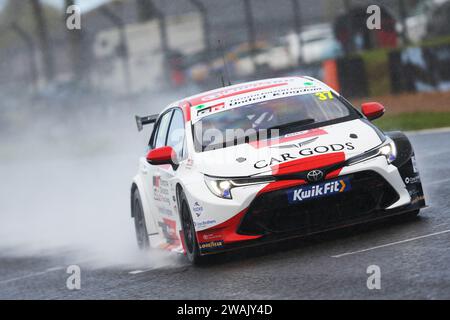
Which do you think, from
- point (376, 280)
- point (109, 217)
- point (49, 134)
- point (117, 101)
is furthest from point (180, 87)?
point (376, 280)

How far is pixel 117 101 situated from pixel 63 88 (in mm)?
5546

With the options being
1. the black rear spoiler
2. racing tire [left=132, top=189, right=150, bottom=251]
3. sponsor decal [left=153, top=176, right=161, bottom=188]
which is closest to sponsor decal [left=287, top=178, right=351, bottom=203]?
sponsor decal [left=153, top=176, right=161, bottom=188]

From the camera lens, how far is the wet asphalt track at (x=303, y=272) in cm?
718

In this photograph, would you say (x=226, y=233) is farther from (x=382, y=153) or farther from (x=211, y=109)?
(x=211, y=109)

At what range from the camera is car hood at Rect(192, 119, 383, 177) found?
8680mm

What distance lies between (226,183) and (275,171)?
40 centimetres

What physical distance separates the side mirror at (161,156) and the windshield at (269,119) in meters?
0.25

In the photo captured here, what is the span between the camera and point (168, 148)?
9.67 m

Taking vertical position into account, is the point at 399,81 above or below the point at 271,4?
below

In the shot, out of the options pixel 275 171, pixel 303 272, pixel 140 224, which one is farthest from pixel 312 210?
pixel 140 224

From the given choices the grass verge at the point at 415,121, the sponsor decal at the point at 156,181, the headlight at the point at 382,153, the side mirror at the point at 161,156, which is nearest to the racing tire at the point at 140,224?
the sponsor decal at the point at 156,181

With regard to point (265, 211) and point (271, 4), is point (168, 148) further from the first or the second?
point (271, 4)

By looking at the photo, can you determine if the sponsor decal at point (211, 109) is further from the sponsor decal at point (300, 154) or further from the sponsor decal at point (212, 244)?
the sponsor decal at point (212, 244)

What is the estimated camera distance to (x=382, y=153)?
8922 millimetres
